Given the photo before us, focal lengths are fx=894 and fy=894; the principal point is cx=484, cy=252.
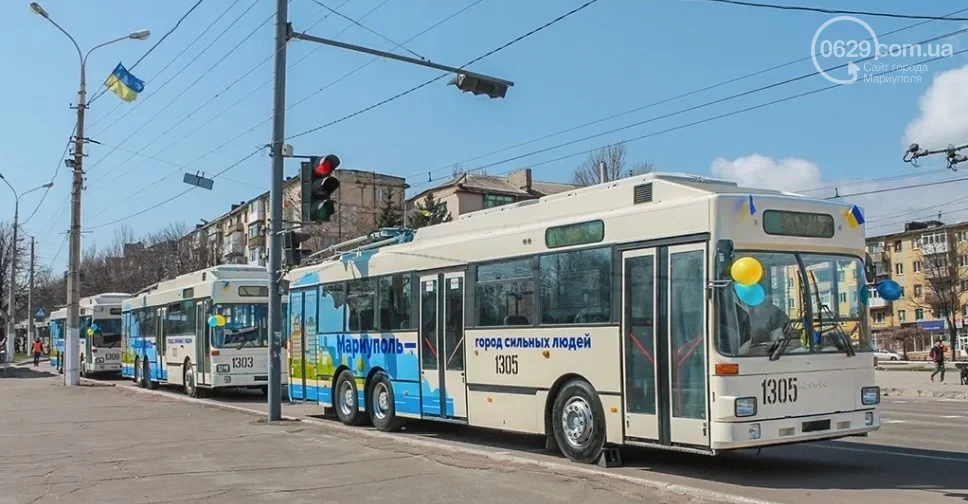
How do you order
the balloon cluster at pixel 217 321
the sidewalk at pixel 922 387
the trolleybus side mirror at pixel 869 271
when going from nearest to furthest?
the trolleybus side mirror at pixel 869 271
the balloon cluster at pixel 217 321
the sidewalk at pixel 922 387

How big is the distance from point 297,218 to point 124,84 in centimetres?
3170

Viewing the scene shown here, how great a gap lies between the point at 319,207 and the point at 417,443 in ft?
17.1

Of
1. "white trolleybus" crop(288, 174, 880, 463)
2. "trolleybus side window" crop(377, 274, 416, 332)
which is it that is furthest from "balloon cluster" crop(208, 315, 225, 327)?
"white trolleybus" crop(288, 174, 880, 463)

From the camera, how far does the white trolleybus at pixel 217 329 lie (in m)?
23.2

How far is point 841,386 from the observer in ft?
31.9

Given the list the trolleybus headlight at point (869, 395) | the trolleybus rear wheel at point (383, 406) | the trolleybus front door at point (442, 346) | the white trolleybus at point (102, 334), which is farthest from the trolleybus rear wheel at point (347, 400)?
the white trolleybus at point (102, 334)

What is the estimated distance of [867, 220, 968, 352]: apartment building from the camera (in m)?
67.3

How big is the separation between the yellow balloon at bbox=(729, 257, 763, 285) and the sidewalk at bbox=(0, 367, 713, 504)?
2180 mm

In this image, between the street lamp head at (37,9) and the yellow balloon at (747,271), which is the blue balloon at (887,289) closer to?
the yellow balloon at (747,271)

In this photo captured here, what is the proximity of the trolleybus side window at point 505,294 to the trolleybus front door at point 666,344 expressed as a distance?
1.90m

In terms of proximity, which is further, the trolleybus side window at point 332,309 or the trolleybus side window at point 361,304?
the trolleybus side window at point 332,309

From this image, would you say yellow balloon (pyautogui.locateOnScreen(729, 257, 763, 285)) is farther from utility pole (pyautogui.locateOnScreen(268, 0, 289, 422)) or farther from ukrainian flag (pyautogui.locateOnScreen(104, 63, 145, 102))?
ukrainian flag (pyautogui.locateOnScreen(104, 63, 145, 102))

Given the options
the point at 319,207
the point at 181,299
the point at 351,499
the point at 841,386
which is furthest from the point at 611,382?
the point at 181,299

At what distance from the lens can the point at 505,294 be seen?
1242 centimetres
